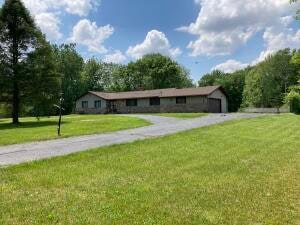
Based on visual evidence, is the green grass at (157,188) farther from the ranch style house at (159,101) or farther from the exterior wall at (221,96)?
the exterior wall at (221,96)

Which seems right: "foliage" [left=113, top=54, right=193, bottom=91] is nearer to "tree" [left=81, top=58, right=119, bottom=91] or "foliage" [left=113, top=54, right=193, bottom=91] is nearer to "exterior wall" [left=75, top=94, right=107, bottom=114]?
"tree" [left=81, top=58, right=119, bottom=91]

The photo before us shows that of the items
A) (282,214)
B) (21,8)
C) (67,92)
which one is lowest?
(282,214)

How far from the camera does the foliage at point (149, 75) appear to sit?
280 ft

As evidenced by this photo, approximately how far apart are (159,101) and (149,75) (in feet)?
102

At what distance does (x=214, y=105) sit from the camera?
2053 inches

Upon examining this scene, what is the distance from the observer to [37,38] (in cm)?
3503

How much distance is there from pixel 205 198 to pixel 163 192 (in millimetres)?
897

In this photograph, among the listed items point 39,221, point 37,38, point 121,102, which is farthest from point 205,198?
point 121,102

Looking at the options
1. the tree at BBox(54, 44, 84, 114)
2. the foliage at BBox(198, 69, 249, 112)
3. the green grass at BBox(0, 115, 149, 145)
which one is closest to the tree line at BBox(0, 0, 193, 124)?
the green grass at BBox(0, 115, 149, 145)

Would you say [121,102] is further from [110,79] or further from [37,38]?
[110,79]

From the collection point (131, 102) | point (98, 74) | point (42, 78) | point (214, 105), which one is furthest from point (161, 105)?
point (98, 74)

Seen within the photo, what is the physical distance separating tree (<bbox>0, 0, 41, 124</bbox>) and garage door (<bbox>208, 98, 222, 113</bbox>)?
24742 millimetres

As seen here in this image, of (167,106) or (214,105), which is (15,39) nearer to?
(167,106)

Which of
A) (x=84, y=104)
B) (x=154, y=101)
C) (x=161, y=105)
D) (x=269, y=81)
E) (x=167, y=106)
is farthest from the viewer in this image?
(x=269, y=81)
